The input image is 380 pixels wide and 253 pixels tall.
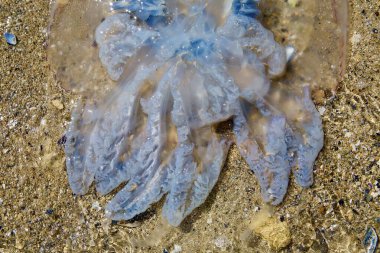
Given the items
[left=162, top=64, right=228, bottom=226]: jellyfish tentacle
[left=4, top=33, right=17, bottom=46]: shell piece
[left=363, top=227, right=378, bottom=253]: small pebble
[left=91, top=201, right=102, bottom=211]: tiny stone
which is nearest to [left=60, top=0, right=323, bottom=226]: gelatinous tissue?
[left=162, top=64, right=228, bottom=226]: jellyfish tentacle

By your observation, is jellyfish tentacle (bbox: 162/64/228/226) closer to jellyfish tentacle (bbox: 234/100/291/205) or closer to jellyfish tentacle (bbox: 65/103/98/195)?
jellyfish tentacle (bbox: 234/100/291/205)

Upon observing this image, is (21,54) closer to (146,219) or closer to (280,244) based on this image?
(146,219)

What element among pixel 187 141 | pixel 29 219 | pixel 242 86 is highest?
pixel 242 86

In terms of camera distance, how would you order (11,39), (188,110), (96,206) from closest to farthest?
(188,110) < (96,206) < (11,39)

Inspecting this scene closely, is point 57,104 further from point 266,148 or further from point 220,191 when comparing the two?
point 266,148

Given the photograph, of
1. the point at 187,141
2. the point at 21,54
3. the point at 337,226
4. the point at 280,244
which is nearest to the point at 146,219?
the point at 187,141

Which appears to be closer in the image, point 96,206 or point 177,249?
point 177,249

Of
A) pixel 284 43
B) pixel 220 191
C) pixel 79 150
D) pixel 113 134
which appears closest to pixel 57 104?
pixel 79 150
